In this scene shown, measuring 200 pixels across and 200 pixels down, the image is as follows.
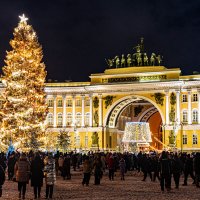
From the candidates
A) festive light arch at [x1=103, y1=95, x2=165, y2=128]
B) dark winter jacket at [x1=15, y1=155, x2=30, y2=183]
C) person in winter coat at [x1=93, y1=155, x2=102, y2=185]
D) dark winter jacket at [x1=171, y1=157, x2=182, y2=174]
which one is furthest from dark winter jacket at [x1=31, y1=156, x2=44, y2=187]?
festive light arch at [x1=103, y1=95, x2=165, y2=128]

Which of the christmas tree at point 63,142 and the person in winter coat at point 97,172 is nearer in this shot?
the person in winter coat at point 97,172

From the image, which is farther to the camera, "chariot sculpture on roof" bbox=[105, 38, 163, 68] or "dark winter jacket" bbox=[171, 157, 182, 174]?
"chariot sculpture on roof" bbox=[105, 38, 163, 68]

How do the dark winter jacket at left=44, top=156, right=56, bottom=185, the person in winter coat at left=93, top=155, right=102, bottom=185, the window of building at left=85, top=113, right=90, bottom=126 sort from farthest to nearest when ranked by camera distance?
the window of building at left=85, top=113, right=90, bottom=126 → the person in winter coat at left=93, top=155, right=102, bottom=185 → the dark winter jacket at left=44, top=156, right=56, bottom=185

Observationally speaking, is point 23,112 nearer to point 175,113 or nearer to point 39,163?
point 39,163

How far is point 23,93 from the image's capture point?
130 ft

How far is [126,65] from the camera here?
68.8 m

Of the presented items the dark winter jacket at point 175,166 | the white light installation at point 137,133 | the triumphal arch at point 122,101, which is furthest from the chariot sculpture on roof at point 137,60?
the dark winter jacket at point 175,166

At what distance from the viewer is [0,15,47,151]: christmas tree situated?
128 feet

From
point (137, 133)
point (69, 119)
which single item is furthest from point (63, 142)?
point (137, 133)

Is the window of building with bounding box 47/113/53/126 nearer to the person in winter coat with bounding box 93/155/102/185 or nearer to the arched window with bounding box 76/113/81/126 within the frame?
the arched window with bounding box 76/113/81/126

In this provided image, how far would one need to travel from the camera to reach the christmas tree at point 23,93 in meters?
39.0

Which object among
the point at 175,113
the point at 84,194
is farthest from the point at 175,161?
the point at 175,113

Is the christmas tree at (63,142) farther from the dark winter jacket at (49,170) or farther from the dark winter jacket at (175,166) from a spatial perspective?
the dark winter jacket at (49,170)

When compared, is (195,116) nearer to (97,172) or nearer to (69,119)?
(69,119)
